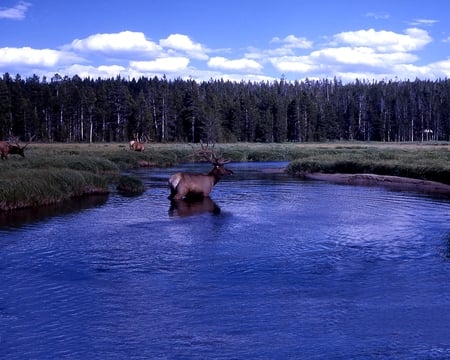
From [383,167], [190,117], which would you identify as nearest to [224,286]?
[383,167]

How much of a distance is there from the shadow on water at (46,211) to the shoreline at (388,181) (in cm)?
1618

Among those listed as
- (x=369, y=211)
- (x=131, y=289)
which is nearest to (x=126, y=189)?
(x=369, y=211)

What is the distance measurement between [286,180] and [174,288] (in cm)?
2575

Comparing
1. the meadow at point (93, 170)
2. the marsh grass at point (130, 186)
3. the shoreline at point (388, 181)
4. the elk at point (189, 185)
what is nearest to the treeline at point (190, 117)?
the meadow at point (93, 170)

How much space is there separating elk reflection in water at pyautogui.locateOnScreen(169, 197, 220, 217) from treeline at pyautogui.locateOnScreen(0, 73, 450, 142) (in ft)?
213

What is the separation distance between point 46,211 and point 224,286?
11165 millimetres

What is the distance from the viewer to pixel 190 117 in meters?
99.7

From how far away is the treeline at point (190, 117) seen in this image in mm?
96438

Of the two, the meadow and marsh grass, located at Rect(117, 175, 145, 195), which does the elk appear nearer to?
marsh grass, located at Rect(117, 175, 145, 195)

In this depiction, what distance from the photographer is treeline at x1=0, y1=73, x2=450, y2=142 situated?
96.4 m

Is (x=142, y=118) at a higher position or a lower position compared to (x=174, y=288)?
higher

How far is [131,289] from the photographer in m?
11.3

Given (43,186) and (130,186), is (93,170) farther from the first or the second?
(43,186)

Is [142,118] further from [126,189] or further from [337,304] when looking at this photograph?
[337,304]
